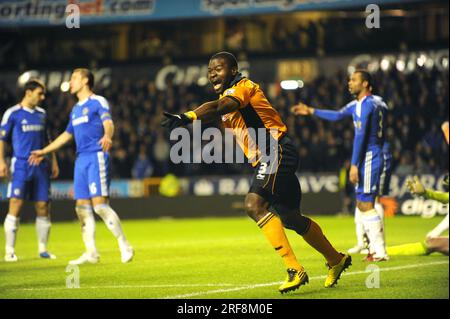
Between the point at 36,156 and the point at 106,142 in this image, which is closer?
the point at 106,142

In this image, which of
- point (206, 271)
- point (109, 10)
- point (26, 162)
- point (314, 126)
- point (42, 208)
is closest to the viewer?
point (206, 271)

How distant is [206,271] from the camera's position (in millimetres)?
9859

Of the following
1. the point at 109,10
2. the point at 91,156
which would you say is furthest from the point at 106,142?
the point at 109,10

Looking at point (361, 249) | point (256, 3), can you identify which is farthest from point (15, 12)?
point (361, 249)

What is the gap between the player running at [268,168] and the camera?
7.63 m

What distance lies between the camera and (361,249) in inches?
465

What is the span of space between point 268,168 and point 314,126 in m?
16.7

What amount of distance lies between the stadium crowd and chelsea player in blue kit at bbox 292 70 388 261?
35.3ft

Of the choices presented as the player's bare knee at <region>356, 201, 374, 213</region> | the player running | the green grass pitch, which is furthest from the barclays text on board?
the player running

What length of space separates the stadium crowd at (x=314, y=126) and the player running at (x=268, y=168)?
1384 centimetres

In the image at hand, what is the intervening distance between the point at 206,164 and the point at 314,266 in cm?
1418

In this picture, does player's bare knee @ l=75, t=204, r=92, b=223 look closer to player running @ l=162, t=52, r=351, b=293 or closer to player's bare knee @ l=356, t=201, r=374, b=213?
player's bare knee @ l=356, t=201, r=374, b=213

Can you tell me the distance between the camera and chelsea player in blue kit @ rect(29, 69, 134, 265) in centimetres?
1078

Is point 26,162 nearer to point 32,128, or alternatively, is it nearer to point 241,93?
point 32,128
